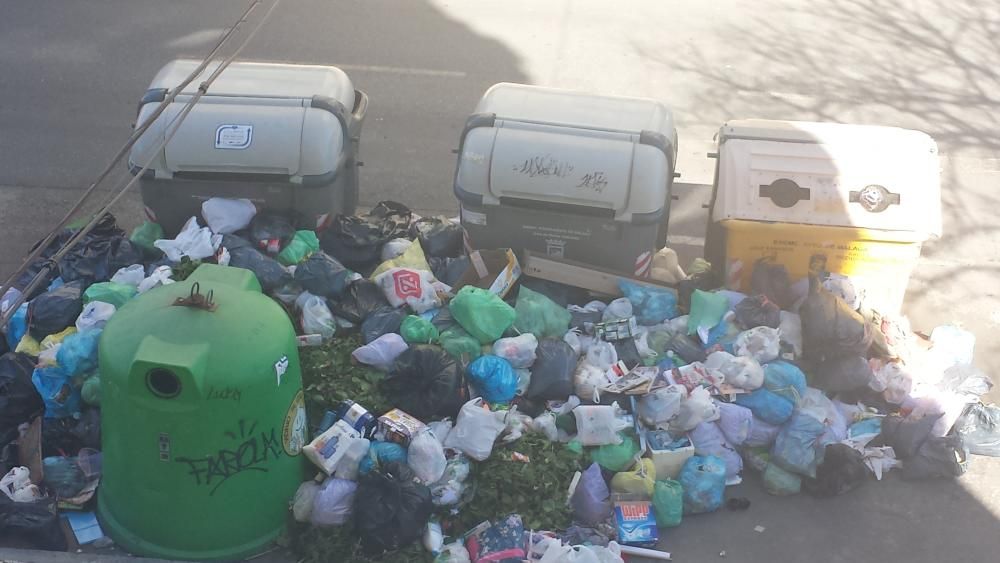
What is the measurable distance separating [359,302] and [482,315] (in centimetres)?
76

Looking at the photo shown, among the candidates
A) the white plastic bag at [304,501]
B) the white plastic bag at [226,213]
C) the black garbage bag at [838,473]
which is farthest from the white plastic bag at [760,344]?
the white plastic bag at [226,213]

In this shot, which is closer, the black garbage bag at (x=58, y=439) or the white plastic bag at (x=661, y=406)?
the black garbage bag at (x=58, y=439)

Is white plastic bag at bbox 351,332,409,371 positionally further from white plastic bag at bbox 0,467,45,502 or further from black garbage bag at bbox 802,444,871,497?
black garbage bag at bbox 802,444,871,497

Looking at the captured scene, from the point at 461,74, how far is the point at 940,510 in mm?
5903

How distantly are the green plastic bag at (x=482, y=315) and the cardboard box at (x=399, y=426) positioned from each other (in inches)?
29.1

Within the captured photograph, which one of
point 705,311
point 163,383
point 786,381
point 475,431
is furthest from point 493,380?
point 163,383

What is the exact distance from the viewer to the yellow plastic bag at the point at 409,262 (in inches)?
251

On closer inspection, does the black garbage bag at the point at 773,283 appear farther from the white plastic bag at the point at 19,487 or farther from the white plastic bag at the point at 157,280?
the white plastic bag at the point at 19,487

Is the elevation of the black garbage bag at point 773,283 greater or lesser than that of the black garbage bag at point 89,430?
greater

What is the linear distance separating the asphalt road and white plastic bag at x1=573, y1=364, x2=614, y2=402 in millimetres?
2066

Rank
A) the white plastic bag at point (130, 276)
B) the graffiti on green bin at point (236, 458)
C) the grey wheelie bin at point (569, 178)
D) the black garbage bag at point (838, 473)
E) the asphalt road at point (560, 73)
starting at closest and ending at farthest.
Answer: the graffiti on green bin at point (236, 458), the black garbage bag at point (838, 473), the grey wheelie bin at point (569, 178), the white plastic bag at point (130, 276), the asphalt road at point (560, 73)

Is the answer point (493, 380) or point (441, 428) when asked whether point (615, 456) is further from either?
point (441, 428)

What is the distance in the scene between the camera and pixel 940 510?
5496 millimetres

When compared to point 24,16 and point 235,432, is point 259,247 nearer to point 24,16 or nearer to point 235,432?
point 235,432
